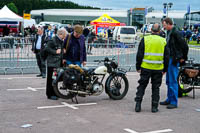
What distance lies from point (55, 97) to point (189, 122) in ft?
11.3

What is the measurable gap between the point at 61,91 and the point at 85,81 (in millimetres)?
642

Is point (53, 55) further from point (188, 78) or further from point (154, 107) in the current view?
point (188, 78)

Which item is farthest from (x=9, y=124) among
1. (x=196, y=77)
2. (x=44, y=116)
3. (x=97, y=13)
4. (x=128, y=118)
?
(x=97, y=13)

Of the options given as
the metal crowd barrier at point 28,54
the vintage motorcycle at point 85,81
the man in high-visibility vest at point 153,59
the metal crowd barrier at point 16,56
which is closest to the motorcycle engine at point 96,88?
the vintage motorcycle at point 85,81

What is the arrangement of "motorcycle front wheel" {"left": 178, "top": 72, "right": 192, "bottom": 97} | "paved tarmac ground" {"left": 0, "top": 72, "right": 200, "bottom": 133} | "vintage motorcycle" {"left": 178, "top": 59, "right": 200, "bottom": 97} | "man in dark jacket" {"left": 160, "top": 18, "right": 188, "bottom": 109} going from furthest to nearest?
"motorcycle front wheel" {"left": 178, "top": 72, "right": 192, "bottom": 97}, "vintage motorcycle" {"left": 178, "top": 59, "right": 200, "bottom": 97}, "man in dark jacket" {"left": 160, "top": 18, "right": 188, "bottom": 109}, "paved tarmac ground" {"left": 0, "top": 72, "right": 200, "bottom": 133}

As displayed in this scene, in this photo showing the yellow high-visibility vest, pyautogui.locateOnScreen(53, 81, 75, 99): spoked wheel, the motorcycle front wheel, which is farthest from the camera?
the motorcycle front wheel

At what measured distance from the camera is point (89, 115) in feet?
22.4

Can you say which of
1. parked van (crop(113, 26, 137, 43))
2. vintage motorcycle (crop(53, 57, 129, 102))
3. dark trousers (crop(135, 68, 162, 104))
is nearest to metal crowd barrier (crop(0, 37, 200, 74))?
vintage motorcycle (crop(53, 57, 129, 102))

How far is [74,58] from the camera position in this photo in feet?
27.3

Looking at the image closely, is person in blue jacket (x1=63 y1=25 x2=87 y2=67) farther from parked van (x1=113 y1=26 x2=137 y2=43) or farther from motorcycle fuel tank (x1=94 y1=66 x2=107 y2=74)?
parked van (x1=113 y1=26 x2=137 y2=43)

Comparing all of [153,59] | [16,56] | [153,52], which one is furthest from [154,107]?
[16,56]

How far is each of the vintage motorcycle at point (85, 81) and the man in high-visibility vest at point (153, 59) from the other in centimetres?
125

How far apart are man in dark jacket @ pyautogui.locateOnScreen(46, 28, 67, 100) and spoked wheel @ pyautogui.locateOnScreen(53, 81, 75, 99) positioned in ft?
1.26

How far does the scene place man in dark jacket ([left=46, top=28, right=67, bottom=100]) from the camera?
830cm
